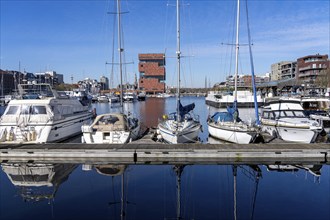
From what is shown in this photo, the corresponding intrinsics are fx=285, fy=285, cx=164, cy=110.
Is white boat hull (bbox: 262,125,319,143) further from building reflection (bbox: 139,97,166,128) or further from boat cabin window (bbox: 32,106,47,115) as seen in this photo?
boat cabin window (bbox: 32,106,47,115)

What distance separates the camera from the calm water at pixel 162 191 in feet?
38.2

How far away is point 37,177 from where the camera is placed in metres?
15.6

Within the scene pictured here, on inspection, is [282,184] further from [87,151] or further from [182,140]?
[87,151]

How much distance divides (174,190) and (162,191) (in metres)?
0.64

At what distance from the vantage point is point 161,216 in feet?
37.2

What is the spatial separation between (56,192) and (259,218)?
30.9 feet

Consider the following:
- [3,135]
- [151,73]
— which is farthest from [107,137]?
[151,73]

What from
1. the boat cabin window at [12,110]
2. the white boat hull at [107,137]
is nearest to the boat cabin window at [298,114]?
the white boat hull at [107,137]

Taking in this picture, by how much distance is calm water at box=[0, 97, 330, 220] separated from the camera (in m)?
11.6

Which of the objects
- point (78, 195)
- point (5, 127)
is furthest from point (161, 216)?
point (5, 127)

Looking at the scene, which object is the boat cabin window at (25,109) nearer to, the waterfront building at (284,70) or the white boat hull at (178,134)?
the white boat hull at (178,134)

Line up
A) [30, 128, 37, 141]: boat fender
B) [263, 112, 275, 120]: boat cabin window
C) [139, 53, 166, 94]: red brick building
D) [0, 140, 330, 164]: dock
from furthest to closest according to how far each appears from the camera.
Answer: [139, 53, 166, 94]: red brick building < [263, 112, 275, 120]: boat cabin window < [30, 128, 37, 141]: boat fender < [0, 140, 330, 164]: dock

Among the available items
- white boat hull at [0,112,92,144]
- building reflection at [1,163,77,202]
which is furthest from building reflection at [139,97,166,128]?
building reflection at [1,163,77,202]

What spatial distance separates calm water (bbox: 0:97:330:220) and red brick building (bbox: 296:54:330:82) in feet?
377
